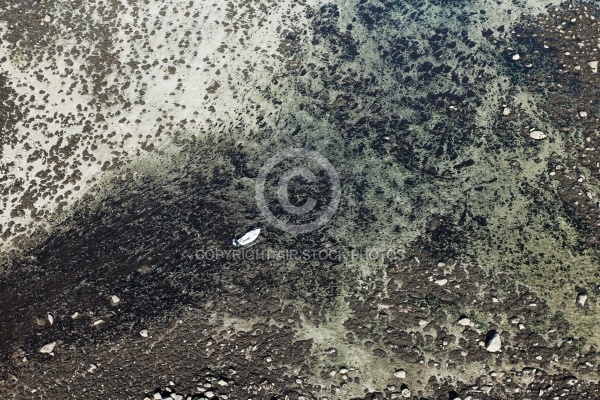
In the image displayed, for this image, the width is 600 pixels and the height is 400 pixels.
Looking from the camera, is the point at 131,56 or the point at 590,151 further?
the point at 131,56

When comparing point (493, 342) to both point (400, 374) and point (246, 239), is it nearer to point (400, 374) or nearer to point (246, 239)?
point (400, 374)

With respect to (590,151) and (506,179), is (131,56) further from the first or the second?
(590,151)

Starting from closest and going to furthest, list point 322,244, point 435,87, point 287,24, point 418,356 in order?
point 418,356 → point 322,244 → point 435,87 → point 287,24

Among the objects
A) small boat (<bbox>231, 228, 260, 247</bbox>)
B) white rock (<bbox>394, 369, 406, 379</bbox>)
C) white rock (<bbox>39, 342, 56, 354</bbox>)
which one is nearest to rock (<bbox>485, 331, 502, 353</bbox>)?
white rock (<bbox>394, 369, 406, 379</bbox>)

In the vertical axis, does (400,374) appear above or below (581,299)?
below

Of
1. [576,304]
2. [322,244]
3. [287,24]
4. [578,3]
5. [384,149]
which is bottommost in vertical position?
[576,304]

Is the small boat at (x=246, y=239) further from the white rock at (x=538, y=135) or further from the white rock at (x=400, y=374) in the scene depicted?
the white rock at (x=538, y=135)

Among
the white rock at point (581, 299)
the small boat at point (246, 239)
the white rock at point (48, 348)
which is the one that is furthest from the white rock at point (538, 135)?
the white rock at point (48, 348)

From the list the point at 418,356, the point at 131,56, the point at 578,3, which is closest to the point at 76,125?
the point at 131,56

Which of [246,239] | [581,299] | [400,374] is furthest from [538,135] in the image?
[246,239]
